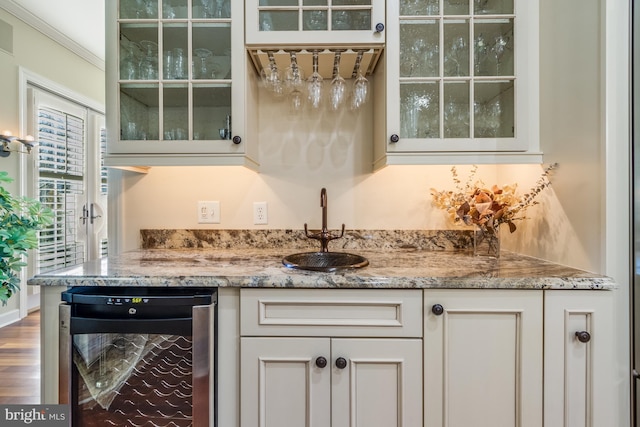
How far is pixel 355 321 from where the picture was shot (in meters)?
1.11

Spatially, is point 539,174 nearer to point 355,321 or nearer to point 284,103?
point 355,321

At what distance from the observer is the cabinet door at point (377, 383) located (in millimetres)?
1102

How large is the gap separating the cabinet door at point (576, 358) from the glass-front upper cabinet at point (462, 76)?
25.9 inches

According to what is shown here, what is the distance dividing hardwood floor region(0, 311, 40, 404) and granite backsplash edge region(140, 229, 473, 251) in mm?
1345

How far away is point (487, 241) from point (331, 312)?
0.89 m

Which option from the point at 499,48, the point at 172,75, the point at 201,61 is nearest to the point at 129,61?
the point at 172,75

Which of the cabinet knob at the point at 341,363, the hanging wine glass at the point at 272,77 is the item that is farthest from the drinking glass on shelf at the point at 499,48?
the cabinet knob at the point at 341,363

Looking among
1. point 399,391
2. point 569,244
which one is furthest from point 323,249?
point 569,244

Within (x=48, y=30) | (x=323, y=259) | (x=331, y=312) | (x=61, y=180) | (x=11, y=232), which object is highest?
(x=48, y=30)

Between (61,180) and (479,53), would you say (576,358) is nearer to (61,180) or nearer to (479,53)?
(479,53)

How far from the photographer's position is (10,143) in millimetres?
3193

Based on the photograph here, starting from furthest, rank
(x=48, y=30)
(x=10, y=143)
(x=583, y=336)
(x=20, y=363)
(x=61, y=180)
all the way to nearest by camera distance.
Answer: (x=61, y=180) < (x=48, y=30) < (x=10, y=143) < (x=20, y=363) < (x=583, y=336)

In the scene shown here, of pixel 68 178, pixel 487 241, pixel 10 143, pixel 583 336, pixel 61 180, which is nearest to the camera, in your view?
pixel 583 336

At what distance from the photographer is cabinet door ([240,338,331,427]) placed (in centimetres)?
111
